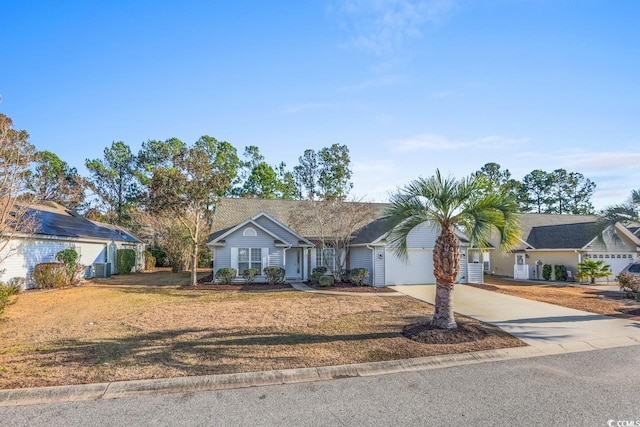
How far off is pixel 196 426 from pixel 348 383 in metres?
2.40

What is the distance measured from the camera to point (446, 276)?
865cm

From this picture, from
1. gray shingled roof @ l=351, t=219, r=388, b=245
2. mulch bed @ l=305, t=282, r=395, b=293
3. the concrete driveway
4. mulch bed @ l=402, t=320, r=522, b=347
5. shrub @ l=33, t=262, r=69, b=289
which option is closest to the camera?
mulch bed @ l=402, t=320, r=522, b=347

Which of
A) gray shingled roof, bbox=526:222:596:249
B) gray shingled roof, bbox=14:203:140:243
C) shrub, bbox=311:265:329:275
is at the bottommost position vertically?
shrub, bbox=311:265:329:275

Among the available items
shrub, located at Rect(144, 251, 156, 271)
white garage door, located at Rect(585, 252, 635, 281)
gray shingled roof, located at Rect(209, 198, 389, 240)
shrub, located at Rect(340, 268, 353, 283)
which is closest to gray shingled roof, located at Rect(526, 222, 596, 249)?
white garage door, located at Rect(585, 252, 635, 281)

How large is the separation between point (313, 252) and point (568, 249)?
638 inches

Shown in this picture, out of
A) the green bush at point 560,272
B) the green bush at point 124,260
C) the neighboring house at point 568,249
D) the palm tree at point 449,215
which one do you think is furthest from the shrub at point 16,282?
the green bush at point 560,272

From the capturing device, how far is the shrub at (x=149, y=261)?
3219cm

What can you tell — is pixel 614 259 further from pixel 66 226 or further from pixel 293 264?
pixel 66 226

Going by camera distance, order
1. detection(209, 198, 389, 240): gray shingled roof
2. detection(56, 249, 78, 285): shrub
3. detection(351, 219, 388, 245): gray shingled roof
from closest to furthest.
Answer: detection(56, 249, 78, 285): shrub, detection(351, 219, 388, 245): gray shingled roof, detection(209, 198, 389, 240): gray shingled roof

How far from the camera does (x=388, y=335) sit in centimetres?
852

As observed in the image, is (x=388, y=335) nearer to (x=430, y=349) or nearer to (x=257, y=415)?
(x=430, y=349)

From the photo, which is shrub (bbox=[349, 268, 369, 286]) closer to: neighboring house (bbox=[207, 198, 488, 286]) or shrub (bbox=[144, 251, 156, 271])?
neighboring house (bbox=[207, 198, 488, 286])

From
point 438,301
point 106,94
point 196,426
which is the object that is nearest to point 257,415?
point 196,426

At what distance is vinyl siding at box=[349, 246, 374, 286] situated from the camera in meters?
19.8
